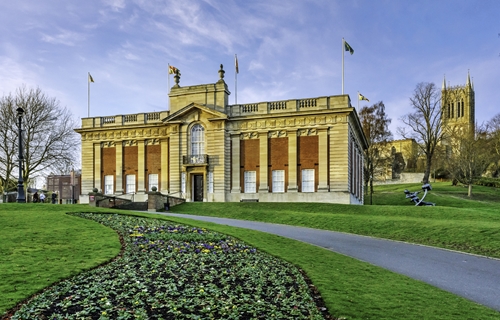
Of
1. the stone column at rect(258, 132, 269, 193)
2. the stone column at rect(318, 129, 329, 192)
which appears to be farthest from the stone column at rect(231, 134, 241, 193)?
the stone column at rect(318, 129, 329, 192)

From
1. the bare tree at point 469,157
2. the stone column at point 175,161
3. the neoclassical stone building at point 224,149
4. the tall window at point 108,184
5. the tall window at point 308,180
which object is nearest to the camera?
the neoclassical stone building at point 224,149

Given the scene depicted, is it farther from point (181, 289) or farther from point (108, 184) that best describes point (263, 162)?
point (181, 289)

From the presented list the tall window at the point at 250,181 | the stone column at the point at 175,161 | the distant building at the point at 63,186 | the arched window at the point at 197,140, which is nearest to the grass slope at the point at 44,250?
the tall window at the point at 250,181

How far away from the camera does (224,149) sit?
4228 centimetres

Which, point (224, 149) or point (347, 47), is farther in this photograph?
point (224, 149)

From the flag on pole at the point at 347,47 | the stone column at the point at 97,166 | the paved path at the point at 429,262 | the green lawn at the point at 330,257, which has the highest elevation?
the flag on pole at the point at 347,47

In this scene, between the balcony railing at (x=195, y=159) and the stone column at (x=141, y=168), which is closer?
Answer: the balcony railing at (x=195, y=159)

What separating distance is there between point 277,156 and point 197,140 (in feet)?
26.7

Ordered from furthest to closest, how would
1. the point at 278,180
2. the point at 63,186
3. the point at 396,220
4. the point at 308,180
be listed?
the point at 63,186
the point at 278,180
the point at 308,180
the point at 396,220

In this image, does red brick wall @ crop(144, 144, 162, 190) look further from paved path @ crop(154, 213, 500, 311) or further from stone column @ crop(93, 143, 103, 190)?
paved path @ crop(154, 213, 500, 311)

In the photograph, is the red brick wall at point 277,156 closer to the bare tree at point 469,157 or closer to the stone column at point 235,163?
the stone column at point 235,163

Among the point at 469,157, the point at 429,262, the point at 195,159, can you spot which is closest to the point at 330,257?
the point at 429,262

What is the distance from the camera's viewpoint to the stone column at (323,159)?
39219 mm

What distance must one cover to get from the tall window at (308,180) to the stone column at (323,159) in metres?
0.81
